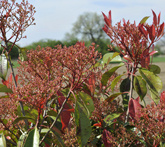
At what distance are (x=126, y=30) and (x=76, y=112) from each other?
1.53ft

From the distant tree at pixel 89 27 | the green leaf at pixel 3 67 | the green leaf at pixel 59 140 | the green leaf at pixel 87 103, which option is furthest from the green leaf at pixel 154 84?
the distant tree at pixel 89 27

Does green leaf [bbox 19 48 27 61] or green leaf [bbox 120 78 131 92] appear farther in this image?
green leaf [bbox 120 78 131 92]

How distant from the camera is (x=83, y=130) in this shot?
0.93 m

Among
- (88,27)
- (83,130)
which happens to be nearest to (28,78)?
(83,130)

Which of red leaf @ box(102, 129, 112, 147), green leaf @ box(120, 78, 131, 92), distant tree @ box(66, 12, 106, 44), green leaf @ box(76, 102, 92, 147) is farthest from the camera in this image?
distant tree @ box(66, 12, 106, 44)

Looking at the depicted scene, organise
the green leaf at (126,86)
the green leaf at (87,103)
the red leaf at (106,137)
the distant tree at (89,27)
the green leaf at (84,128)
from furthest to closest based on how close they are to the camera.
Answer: the distant tree at (89,27)
the green leaf at (126,86)
the red leaf at (106,137)
the green leaf at (87,103)
the green leaf at (84,128)

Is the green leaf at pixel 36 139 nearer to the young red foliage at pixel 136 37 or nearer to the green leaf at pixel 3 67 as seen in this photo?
the green leaf at pixel 3 67

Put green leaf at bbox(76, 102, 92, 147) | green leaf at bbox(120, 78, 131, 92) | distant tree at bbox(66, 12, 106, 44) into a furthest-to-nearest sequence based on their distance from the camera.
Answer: distant tree at bbox(66, 12, 106, 44) → green leaf at bbox(120, 78, 131, 92) → green leaf at bbox(76, 102, 92, 147)

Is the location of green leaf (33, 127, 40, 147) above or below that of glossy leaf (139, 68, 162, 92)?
below

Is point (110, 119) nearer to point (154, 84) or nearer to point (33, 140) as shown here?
point (154, 84)

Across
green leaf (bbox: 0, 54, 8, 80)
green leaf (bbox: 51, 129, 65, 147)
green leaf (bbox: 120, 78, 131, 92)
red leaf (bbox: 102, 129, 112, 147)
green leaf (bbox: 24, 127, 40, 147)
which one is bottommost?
red leaf (bbox: 102, 129, 112, 147)

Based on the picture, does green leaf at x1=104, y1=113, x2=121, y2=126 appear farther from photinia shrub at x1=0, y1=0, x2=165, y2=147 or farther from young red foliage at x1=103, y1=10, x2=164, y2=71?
young red foliage at x1=103, y1=10, x2=164, y2=71

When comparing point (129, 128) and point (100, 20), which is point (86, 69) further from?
point (100, 20)

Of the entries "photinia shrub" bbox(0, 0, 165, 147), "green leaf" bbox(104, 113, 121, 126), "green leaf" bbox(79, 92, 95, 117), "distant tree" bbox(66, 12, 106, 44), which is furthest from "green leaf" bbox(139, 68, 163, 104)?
"distant tree" bbox(66, 12, 106, 44)
